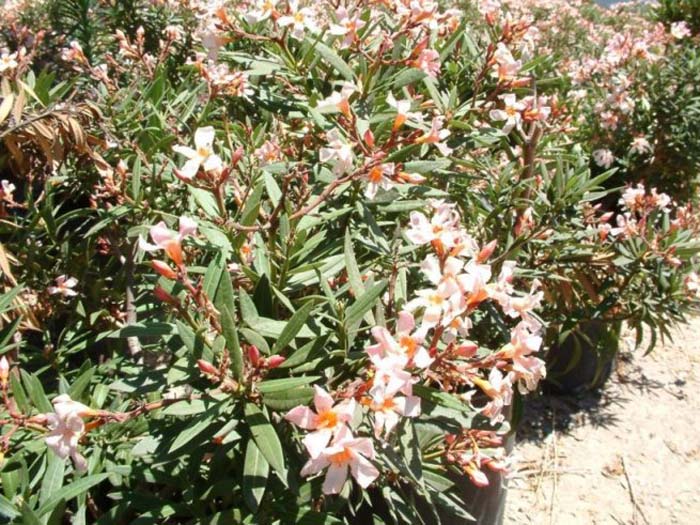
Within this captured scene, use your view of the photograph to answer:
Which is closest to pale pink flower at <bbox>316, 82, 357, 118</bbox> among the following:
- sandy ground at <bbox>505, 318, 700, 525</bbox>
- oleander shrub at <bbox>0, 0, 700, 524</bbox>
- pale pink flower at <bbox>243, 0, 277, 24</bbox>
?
oleander shrub at <bbox>0, 0, 700, 524</bbox>

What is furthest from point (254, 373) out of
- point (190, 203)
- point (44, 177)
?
point (44, 177)

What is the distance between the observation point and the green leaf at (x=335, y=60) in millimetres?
1644

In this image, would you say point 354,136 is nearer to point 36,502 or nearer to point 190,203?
point 190,203

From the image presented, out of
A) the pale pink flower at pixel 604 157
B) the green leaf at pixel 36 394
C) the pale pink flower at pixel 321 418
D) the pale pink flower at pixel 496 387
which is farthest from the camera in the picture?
the pale pink flower at pixel 604 157

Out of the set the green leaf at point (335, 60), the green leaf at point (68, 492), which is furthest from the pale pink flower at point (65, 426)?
the green leaf at point (335, 60)

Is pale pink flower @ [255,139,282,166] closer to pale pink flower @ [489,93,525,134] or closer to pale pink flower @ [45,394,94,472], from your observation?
pale pink flower @ [489,93,525,134]

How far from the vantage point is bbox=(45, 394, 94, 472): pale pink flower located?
0.95 m

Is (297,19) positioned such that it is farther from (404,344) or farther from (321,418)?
(321,418)

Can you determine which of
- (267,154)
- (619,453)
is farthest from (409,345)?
(619,453)

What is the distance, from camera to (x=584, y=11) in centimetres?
1184

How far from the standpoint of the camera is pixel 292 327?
42.6 inches

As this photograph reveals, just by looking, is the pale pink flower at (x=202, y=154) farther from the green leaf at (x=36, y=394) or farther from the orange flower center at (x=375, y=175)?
the green leaf at (x=36, y=394)

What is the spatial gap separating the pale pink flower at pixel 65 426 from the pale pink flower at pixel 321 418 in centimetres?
35

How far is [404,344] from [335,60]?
3.11 ft
